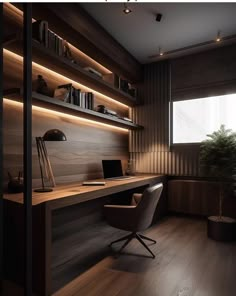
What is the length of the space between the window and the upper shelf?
1.23m

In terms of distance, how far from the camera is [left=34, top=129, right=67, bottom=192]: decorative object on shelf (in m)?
2.27

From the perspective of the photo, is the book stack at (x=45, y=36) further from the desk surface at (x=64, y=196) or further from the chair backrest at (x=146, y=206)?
the chair backrest at (x=146, y=206)

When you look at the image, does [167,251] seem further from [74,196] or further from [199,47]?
[199,47]

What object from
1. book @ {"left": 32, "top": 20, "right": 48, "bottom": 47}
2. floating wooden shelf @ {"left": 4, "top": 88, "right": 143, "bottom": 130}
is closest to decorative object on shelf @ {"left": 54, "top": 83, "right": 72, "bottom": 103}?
floating wooden shelf @ {"left": 4, "top": 88, "right": 143, "bottom": 130}

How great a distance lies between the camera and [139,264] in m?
2.29

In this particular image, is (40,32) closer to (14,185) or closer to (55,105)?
(55,105)

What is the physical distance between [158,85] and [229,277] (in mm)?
3489

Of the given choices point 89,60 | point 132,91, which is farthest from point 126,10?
point 132,91

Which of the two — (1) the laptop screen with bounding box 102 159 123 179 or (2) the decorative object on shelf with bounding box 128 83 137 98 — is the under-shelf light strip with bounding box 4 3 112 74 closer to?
(2) the decorative object on shelf with bounding box 128 83 137 98

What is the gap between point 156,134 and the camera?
4.47 metres

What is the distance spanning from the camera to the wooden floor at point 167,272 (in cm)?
183

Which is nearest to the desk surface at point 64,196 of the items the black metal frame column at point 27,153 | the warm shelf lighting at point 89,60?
the black metal frame column at point 27,153

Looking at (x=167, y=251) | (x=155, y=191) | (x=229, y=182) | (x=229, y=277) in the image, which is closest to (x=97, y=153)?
(x=155, y=191)

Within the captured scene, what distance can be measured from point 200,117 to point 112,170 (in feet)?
6.44
